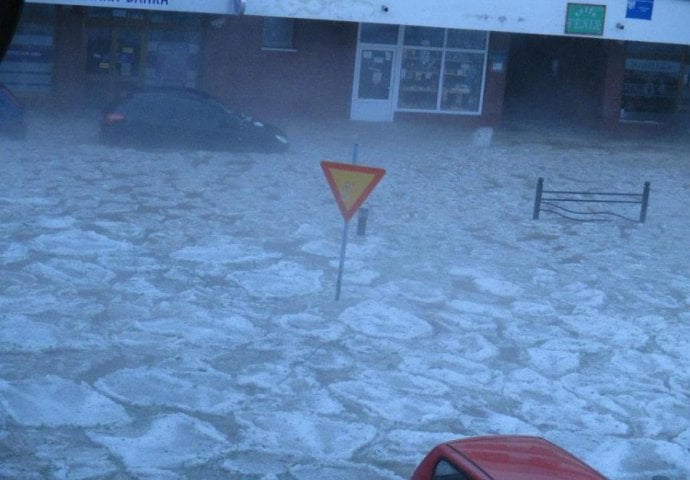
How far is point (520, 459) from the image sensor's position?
6.80 meters

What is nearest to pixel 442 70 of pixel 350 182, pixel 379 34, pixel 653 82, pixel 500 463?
pixel 379 34

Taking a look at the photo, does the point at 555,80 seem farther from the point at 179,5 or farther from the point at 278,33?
the point at 179,5

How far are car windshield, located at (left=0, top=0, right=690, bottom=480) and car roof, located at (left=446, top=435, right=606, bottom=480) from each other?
37 centimetres

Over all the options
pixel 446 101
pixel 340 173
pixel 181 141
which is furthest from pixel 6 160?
pixel 446 101

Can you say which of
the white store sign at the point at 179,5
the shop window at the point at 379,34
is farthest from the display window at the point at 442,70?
the white store sign at the point at 179,5

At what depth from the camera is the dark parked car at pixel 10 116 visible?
2122 centimetres

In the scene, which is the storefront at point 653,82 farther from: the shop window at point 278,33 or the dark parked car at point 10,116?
the dark parked car at point 10,116

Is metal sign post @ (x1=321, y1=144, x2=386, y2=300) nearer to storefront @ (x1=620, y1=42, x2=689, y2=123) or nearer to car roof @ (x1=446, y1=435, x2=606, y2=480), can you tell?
car roof @ (x1=446, y1=435, x2=606, y2=480)

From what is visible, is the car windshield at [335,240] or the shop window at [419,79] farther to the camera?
the shop window at [419,79]

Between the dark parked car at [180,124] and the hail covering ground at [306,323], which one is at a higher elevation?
the dark parked car at [180,124]

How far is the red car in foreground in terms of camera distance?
654cm

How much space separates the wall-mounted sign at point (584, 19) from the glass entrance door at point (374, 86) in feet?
15.1

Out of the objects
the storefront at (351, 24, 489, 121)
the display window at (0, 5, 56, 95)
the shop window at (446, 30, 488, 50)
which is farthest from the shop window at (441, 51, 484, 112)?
the display window at (0, 5, 56, 95)

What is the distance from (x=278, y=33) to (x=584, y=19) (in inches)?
305
